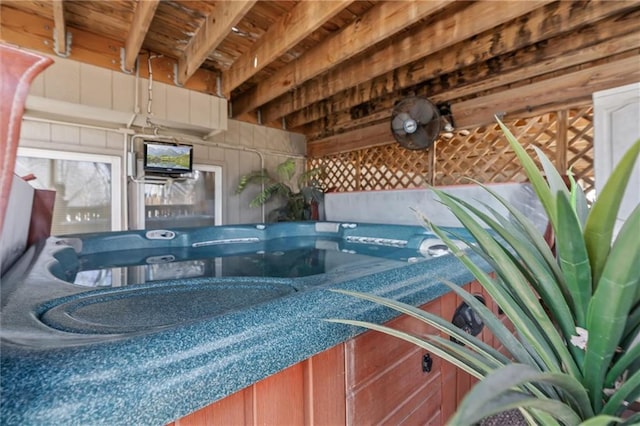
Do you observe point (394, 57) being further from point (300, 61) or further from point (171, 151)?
point (171, 151)

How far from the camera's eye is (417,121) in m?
3.13

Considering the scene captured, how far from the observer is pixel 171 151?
281 centimetres

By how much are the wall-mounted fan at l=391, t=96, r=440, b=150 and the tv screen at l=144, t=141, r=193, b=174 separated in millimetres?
2252

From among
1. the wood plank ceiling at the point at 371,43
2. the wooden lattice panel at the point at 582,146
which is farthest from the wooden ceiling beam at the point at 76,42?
the wooden lattice panel at the point at 582,146

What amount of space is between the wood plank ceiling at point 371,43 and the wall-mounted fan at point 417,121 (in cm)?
26

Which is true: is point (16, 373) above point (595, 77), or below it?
below

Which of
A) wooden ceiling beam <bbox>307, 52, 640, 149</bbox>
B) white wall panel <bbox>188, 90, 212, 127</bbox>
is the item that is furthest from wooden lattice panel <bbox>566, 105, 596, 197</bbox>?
white wall panel <bbox>188, 90, 212, 127</bbox>

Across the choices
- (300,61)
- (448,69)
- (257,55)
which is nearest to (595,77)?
(448,69)

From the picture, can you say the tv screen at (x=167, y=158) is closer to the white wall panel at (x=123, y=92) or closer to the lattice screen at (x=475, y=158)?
the white wall panel at (x=123, y=92)

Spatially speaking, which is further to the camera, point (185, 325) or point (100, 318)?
point (100, 318)

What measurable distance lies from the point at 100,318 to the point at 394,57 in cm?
283

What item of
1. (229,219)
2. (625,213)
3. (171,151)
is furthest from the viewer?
(229,219)

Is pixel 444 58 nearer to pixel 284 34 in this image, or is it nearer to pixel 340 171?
pixel 284 34

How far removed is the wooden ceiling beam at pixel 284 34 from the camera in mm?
1945
